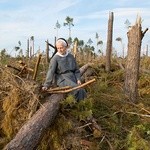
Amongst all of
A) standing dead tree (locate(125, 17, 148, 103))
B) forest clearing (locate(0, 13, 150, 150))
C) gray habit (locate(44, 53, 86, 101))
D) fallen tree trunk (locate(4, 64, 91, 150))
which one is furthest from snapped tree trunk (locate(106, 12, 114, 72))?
fallen tree trunk (locate(4, 64, 91, 150))

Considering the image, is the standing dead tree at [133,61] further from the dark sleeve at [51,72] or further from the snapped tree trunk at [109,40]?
the snapped tree trunk at [109,40]

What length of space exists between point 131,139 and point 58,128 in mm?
1040

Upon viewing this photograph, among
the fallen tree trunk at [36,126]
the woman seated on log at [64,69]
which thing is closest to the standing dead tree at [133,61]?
the woman seated on log at [64,69]

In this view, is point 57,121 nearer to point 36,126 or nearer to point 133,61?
point 36,126

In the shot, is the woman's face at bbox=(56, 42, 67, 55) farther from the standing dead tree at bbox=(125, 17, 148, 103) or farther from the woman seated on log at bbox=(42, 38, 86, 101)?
the standing dead tree at bbox=(125, 17, 148, 103)

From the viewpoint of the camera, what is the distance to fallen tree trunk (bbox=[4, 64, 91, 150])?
3.99 m

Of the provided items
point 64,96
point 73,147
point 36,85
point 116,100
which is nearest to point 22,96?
point 36,85

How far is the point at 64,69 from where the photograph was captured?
19.6 ft

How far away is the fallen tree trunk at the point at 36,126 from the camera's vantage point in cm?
399

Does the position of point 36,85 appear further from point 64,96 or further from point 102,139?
point 102,139

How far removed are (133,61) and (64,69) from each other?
2.30 m

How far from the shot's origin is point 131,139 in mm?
5105

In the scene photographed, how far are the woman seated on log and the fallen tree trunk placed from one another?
0.38m

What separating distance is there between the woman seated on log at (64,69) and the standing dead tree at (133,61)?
1.95 m
